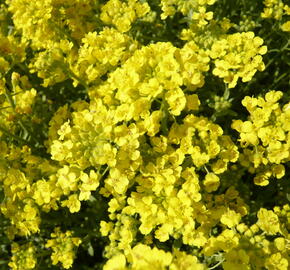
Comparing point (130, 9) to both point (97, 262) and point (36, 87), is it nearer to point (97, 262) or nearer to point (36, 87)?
point (36, 87)

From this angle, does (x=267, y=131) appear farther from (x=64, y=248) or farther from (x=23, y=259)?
(x=23, y=259)

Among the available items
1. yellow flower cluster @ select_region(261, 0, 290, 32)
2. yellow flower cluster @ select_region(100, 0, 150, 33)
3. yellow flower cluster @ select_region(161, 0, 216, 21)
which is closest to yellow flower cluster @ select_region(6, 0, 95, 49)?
yellow flower cluster @ select_region(100, 0, 150, 33)

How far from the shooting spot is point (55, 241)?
109 inches

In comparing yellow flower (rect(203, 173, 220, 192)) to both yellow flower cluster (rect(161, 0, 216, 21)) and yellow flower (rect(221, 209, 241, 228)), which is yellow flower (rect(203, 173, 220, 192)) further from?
yellow flower cluster (rect(161, 0, 216, 21))

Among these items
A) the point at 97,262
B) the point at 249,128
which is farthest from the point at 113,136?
the point at 97,262

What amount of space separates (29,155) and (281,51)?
1.86 m

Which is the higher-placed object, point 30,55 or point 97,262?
point 30,55

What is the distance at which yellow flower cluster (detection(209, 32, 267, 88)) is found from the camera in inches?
96.1

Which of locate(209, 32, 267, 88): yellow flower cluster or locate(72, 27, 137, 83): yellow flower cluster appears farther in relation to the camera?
locate(72, 27, 137, 83): yellow flower cluster

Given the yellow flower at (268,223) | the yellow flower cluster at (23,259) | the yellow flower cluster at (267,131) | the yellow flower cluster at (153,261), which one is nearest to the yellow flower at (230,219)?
the yellow flower at (268,223)

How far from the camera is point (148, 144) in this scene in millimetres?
2465

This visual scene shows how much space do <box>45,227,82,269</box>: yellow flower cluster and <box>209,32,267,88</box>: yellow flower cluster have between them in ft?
4.66

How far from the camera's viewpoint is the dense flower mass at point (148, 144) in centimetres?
213

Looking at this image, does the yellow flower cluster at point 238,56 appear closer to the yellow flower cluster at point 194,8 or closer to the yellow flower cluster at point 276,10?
the yellow flower cluster at point 194,8
